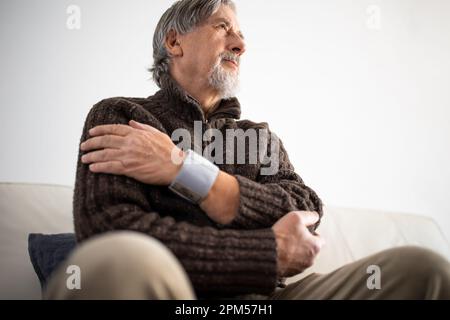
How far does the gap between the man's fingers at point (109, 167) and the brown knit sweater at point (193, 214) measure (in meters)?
0.01

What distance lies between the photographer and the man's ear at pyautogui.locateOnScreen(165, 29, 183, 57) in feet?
4.08

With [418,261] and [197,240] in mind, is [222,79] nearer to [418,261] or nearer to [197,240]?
[197,240]

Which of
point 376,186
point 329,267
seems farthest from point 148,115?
→ point 376,186

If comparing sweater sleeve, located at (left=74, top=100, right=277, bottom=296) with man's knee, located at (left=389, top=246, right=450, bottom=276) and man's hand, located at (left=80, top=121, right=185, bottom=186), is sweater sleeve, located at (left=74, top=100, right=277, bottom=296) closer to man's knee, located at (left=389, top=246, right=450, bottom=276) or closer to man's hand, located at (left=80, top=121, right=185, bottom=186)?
man's hand, located at (left=80, top=121, right=185, bottom=186)

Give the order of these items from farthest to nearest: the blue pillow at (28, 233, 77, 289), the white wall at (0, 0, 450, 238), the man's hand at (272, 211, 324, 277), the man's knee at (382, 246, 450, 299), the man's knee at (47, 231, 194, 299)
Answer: the white wall at (0, 0, 450, 238) → the blue pillow at (28, 233, 77, 289) → the man's hand at (272, 211, 324, 277) → the man's knee at (382, 246, 450, 299) → the man's knee at (47, 231, 194, 299)

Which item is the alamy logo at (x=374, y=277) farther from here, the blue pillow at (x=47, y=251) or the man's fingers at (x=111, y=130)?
the blue pillow at (x=47, y=251)

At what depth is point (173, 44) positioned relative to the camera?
1.26 metres

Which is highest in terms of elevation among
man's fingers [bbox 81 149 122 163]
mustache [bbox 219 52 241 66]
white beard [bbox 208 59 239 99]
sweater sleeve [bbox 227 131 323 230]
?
mustache [bbox 219 52 241 66]

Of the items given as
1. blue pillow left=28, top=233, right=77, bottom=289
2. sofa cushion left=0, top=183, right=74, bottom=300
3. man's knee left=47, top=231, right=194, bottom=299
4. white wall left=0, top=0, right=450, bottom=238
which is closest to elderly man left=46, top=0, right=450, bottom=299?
man's knee left=47, top=231, right=194, bottom=299

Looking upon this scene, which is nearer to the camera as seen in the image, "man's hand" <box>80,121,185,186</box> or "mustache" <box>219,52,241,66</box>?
"man's hand" <box>80,121,185,186</box>

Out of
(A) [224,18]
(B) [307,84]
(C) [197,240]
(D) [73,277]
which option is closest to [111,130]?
(C) [197,240]

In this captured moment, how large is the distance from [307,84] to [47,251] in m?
1.33

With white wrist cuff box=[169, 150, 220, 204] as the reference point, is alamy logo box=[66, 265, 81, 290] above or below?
below

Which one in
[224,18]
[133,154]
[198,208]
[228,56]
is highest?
[224,18]
